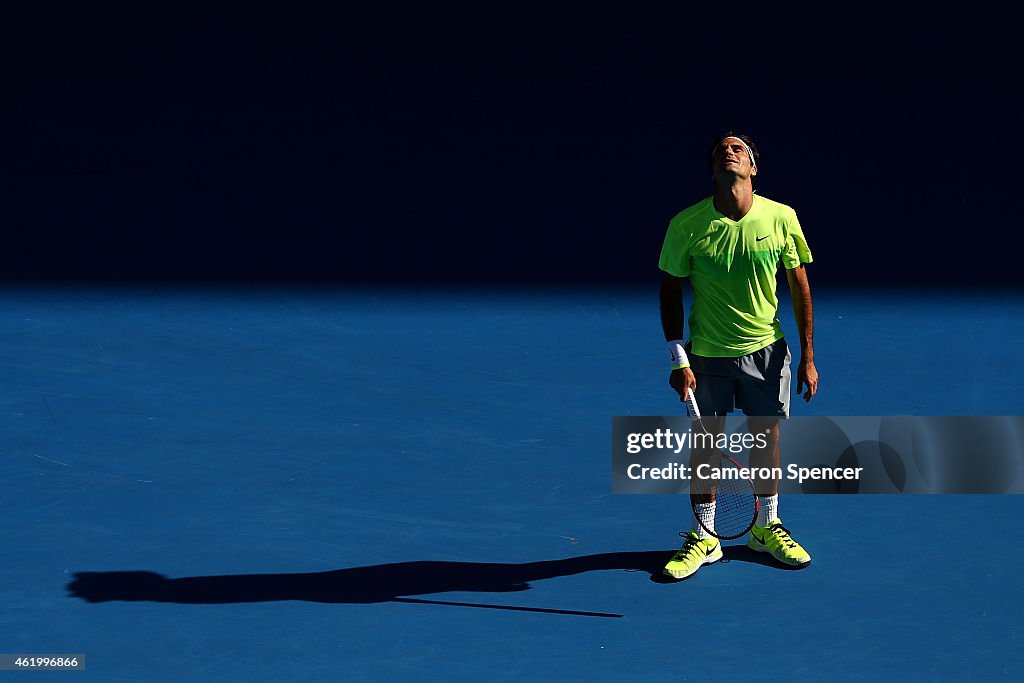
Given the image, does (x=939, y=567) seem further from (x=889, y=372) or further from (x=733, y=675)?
(x=889, y=372)

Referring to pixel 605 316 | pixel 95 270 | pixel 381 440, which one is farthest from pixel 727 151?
pixel 95 270

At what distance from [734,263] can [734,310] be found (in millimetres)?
211

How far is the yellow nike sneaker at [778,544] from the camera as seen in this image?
A: 7113mm

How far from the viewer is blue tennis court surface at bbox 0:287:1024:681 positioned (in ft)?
21.2

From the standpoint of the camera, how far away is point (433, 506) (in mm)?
7754

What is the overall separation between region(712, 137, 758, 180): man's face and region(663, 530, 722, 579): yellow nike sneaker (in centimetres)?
158

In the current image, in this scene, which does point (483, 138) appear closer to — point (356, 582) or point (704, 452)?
point (704, 452)

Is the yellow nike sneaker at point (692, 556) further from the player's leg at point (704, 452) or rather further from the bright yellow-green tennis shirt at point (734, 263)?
the bright yellow-green tennis shirt at point (734, 263)

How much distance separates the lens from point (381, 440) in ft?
28.0

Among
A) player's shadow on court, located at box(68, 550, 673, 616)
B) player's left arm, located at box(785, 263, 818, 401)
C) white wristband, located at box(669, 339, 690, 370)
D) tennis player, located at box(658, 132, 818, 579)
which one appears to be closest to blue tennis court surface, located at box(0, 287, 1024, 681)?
player's shadow on court, located at box(68, 550, 673, 616)

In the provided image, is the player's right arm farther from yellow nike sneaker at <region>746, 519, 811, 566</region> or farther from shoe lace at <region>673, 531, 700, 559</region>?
yellow nike sneaker at <region>746, 519, 811, 566</region>

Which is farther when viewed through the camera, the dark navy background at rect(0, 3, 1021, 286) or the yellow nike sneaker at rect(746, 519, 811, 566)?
the dark navy background at rect(0, 3, 1021, 286)

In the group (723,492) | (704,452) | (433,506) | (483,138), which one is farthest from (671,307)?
(483,138)

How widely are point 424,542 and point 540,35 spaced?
21.2ft
